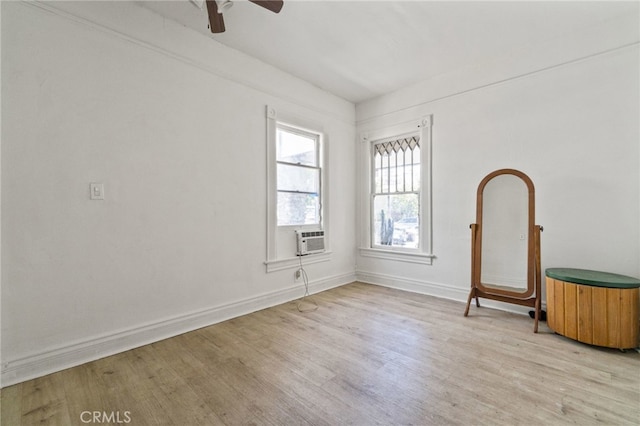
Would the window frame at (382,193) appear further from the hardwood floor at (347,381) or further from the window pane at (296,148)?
the hardwood floor at (347,381)

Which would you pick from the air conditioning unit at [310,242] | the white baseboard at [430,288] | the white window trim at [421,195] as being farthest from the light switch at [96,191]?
the white baseboard at [430,288]

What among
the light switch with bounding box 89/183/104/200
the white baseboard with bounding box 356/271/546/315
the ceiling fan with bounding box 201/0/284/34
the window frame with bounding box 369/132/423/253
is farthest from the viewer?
the window frame with bounding box 369/132/423/253

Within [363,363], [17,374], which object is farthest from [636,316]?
[17,374]

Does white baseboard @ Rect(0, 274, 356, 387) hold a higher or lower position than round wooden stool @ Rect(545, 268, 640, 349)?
lower

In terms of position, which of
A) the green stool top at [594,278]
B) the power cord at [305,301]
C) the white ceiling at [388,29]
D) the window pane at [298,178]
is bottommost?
the power cord at [305,301]

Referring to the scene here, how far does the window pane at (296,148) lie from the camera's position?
11.9 ft

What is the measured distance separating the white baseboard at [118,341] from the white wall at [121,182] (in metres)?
0.01

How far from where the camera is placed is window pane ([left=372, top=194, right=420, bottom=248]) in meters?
4.02

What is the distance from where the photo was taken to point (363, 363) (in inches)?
81.4

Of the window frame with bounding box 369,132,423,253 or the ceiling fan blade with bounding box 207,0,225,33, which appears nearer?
the ceiling fan blade with bounding box 207,0,225,33

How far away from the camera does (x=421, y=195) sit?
3889mm

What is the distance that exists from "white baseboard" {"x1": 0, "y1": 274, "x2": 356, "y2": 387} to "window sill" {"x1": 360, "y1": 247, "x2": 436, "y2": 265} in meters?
1.65

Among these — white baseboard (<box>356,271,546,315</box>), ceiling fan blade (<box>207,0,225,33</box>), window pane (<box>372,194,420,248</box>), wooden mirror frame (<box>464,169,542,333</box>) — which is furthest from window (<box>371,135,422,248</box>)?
ceiling fan blade (<box>207,0,225,33</box>)

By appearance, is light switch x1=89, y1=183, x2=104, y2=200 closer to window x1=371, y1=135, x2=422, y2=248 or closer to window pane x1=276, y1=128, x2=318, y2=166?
window pane x1=276, y1=128, x2=318, y2=166
